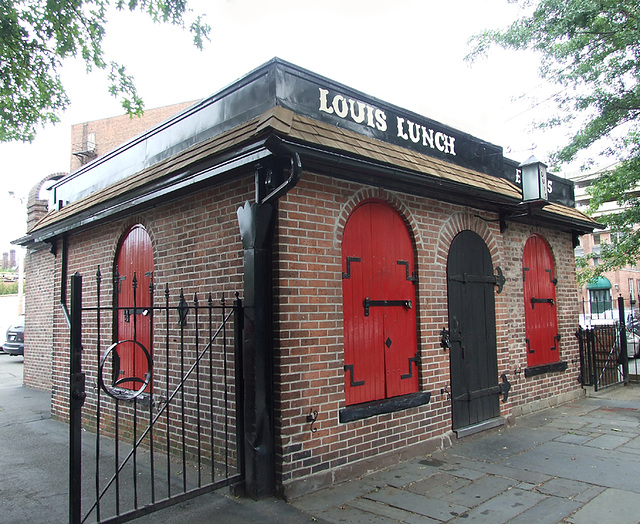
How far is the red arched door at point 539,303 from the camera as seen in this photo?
8.10 meters

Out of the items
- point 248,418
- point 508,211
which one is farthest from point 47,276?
point 508,211

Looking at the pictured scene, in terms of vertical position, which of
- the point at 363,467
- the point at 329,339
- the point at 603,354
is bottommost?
the point at 363,467

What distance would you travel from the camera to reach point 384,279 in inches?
217

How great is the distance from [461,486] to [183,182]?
13.1 feet

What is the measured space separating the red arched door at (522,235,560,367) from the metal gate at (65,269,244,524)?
5288mm

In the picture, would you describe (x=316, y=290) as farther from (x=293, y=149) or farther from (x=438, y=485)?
(x=438, y=485)

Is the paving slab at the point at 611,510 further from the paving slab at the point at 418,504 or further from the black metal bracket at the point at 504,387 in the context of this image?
the black metal bracket at the point at 504,387

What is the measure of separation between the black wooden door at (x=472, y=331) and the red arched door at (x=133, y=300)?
3.82 metres

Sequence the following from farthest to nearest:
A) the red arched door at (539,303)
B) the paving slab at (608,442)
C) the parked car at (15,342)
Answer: the parked car at (15,342) < the red arched door at (539,303) < the paving slab at (608,442)

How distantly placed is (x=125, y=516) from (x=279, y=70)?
3907 mm

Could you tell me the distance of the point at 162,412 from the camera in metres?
4.94

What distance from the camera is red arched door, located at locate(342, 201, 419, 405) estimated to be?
511 centimetres

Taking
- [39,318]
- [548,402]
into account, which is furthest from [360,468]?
[39,318]

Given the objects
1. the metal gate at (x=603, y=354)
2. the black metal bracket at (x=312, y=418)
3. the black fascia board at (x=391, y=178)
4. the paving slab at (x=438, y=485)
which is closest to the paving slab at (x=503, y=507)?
the paving slab at (x=438, y=485)
